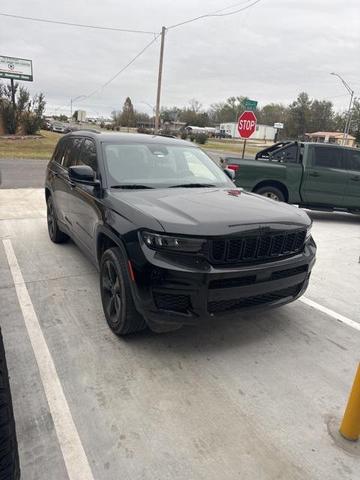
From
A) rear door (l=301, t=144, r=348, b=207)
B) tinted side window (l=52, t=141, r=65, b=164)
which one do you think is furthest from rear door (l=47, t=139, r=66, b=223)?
rear door (l=301, t=144, r=348, b=207)

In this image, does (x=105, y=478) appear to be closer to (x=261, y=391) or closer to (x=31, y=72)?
(x=261, y=391)

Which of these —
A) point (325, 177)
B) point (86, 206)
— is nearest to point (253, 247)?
point (86, 206)

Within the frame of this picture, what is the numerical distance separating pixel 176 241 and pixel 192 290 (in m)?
0.38

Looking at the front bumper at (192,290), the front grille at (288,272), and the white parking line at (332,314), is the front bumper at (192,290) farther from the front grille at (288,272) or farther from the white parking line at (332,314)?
the white parking line at (332,314)

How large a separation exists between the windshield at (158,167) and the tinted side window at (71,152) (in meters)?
0.83

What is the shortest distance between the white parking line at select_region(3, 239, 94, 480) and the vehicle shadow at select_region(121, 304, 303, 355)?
2.24 feet

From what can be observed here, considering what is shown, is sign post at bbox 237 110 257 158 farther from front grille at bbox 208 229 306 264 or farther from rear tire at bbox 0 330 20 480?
rear tire at bbox 0 330 20 480

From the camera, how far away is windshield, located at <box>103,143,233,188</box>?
3.98 meters

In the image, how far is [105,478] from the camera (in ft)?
6.89

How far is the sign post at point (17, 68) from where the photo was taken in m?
33.8

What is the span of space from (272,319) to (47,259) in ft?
10.2

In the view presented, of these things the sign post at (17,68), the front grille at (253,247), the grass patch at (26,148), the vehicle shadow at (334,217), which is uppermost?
the sign post at (17,68)

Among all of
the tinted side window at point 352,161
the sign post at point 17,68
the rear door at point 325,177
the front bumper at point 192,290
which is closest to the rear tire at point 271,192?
the rear door at point 325,177

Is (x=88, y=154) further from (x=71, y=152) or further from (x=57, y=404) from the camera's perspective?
(x=57, y=404)
